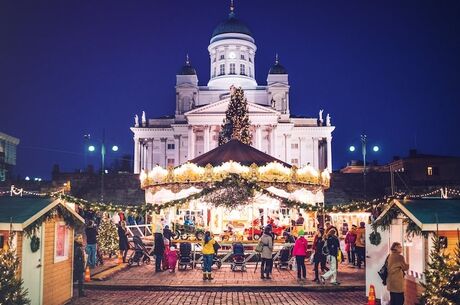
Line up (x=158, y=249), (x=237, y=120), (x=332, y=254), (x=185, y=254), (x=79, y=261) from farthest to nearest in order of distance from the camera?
(x=237, y=120) < (x=185, y=254) < (x=158, y=249) < (x=332, y=254) < (x=79, y=261)

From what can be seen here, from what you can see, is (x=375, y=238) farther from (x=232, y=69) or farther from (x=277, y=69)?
(x=232, y=69)

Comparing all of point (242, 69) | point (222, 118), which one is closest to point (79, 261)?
point (222, 118)

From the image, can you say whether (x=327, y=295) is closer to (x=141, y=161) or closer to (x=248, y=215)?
(x=248, y=215)

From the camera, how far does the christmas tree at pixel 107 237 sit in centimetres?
2444

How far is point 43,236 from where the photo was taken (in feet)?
39.6

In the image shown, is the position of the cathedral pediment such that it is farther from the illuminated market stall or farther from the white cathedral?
the illuminated market stall

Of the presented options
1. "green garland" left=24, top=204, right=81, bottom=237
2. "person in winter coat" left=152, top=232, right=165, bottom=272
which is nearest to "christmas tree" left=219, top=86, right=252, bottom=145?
"person in winter coat" left=152, top=232, right=165, bottom=272

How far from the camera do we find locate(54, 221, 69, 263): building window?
42.9ft

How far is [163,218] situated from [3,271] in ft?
60.9

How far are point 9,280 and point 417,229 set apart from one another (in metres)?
7.60

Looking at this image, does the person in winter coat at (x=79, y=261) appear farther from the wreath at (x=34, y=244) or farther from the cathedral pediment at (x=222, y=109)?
the cathedral pediment at (x=222, y=109)

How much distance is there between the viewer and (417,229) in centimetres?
Result: 1098

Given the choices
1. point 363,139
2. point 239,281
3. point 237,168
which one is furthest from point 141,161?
point 239,281

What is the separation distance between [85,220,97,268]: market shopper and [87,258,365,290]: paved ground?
44.0 inches
